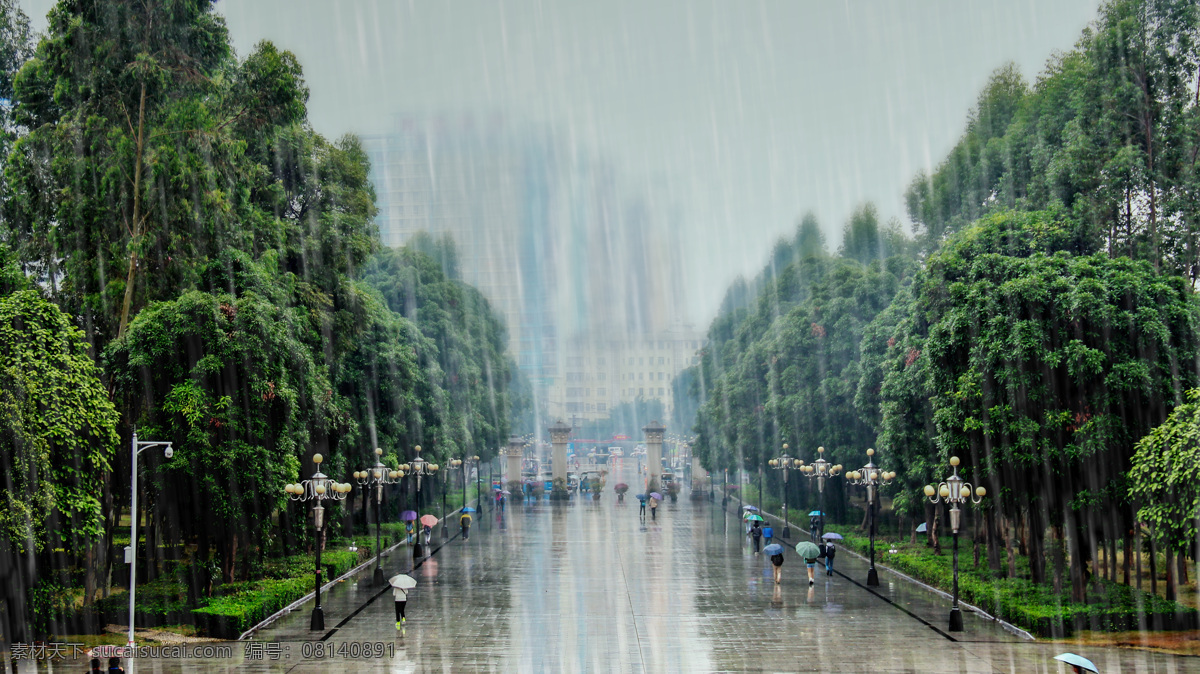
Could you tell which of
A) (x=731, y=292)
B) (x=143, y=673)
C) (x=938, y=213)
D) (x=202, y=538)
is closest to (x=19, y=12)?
(x=202, y=538)

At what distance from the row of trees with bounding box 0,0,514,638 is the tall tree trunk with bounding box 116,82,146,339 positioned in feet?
0.22

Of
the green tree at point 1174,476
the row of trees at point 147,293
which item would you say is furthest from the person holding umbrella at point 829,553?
the row of trees at point 147,293

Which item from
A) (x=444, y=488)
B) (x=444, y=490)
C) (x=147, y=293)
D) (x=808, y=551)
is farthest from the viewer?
(x=444, y=488)

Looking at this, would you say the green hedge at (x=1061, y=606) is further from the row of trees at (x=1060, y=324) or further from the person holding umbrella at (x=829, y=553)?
the person holding umbrella at (x=829, y=553)

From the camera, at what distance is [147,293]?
A: 23703mm

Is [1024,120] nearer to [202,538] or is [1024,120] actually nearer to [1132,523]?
[1132,523]

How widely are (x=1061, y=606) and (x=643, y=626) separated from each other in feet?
28.4


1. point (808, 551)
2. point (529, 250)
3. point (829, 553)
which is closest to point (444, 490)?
point (829, 553)

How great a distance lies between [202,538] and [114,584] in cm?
550

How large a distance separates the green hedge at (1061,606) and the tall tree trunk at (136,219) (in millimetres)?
20398

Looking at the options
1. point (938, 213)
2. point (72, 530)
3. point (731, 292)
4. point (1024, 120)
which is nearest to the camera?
point (72, 530)

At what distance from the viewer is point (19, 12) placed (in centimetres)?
2672

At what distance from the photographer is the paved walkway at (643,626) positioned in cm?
1762

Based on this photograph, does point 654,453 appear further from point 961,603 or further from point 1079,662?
point 1079,662
